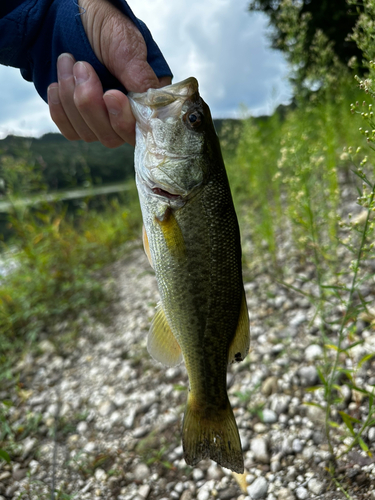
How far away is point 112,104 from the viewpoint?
1898 millimetres

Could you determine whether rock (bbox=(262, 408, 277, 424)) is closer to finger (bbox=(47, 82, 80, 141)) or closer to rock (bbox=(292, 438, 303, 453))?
rock (bbox=(292, 438, 303, 453))

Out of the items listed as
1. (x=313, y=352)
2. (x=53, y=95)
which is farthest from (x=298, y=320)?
(x=53, y=95)

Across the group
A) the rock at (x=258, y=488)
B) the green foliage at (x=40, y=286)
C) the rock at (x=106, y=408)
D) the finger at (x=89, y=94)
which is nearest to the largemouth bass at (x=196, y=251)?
the finger at (x=89, y=94)

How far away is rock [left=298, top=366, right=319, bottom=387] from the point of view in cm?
266

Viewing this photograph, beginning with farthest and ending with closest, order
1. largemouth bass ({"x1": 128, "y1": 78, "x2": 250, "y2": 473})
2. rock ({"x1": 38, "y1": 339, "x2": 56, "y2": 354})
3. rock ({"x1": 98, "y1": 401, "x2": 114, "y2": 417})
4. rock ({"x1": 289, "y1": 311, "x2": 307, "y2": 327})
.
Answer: rock ({"x1": 38, "y1": 339, "x2": 56, "y2": 354}), rock ({"x1": 289, "y1": 311, "x2": 307, "y2": 327}), rock ({"x1": 98, "y1": 401, "x2": 114, "y2": 417}), largemouth bass ({"x1": 128, "y1": 78, "x2": 250, "y2": 473})

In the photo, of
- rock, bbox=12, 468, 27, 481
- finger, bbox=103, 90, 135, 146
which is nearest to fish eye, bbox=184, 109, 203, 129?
finger, bbox=103, 90, 135, 146

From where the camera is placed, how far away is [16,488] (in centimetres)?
250

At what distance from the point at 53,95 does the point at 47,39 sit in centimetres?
39

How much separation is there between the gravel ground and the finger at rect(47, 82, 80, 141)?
2093mm

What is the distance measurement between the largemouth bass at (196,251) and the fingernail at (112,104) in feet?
0.45

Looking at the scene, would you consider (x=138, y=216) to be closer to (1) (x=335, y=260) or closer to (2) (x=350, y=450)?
(1) (x=335, y=260)

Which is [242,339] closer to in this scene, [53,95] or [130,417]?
[130,417]

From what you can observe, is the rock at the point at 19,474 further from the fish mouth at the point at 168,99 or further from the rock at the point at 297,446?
the fish mouth at the point at 168,99

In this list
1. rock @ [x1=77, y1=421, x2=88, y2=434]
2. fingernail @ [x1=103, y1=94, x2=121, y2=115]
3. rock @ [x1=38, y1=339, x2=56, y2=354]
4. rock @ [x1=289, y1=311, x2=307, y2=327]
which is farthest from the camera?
rock @ [x1=38, y1=339, x2=56, y2=354]
